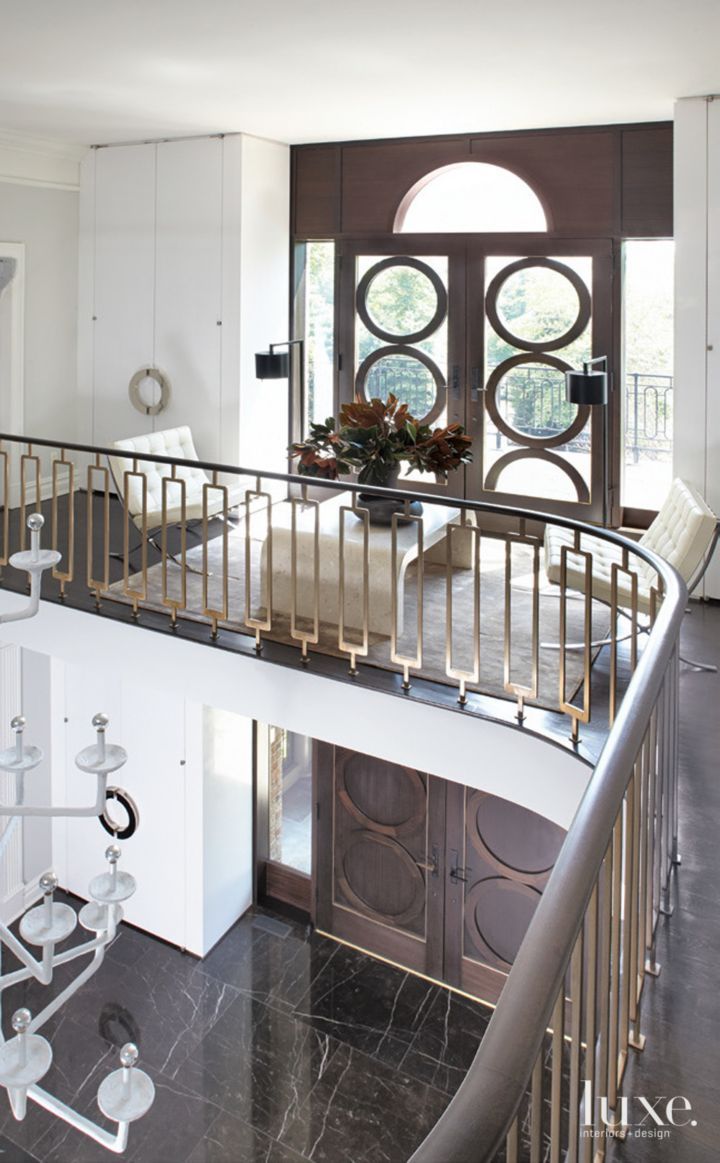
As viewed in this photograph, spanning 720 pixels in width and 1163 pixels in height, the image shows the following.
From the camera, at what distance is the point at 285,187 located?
7.88 m

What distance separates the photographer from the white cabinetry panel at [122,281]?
796cm

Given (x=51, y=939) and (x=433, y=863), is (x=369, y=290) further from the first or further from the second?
(x=51, y=939)

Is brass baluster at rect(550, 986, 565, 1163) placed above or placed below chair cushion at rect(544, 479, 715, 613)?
below

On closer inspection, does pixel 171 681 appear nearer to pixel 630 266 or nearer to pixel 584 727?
pixel 584 727

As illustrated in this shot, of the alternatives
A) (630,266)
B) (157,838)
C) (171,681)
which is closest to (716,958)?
(171,681)

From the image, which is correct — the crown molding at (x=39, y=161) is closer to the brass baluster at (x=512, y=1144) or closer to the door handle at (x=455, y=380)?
the door handle at (x=455, y=380)

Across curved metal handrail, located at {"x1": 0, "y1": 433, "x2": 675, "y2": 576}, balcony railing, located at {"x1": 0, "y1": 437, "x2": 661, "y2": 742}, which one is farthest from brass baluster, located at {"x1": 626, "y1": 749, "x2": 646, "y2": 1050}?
balcony railing, located at {"x1": 0, "y1": 437, "x2": 661, "y2": 742}

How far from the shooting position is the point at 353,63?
5.05 meters

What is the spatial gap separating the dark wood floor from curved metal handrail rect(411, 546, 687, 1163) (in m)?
0.87

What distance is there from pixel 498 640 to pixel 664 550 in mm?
995

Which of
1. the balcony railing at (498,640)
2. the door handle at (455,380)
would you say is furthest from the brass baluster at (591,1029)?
the door handle at (455,380)

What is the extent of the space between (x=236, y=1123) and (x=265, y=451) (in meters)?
4.96

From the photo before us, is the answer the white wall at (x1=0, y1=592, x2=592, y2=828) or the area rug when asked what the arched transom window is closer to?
the area rug

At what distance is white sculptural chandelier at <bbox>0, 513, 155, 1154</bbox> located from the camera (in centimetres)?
295
